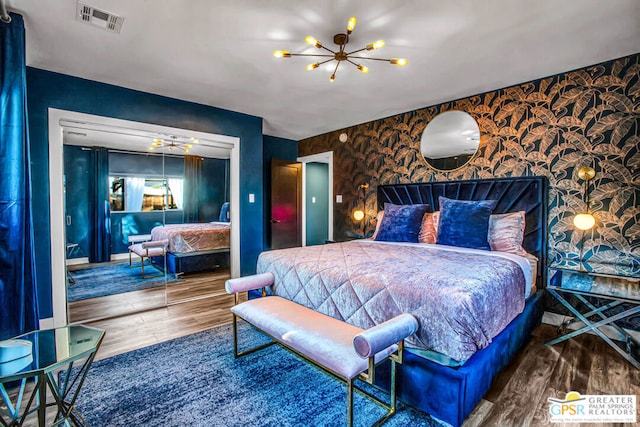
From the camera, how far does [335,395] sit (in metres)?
1.88

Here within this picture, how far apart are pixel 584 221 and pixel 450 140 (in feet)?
5.55

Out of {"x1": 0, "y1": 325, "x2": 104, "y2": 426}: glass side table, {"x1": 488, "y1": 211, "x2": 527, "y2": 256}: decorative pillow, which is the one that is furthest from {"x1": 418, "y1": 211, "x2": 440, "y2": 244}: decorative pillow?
{"x1": 0, "y1": 325, "x2": 104, "y2": 426}: glass side table

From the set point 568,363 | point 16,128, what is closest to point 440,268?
point 568,363

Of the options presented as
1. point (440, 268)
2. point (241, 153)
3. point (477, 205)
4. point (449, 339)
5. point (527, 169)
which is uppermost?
point (241, 153)

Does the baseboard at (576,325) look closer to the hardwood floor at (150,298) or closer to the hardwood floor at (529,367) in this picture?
the hardwood floor at (529,367)

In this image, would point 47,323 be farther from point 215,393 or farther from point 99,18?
point 99,18

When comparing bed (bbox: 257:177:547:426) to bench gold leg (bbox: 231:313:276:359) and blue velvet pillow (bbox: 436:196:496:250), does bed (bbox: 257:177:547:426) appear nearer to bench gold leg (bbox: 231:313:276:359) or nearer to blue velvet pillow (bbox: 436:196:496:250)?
blue velvet pillow (bbox: 436:196:496:250)

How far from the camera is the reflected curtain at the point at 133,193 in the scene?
343cm

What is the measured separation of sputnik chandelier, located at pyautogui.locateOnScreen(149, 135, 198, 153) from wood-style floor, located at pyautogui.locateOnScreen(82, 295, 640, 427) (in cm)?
197

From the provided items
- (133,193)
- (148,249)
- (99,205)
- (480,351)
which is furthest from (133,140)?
(480,351)

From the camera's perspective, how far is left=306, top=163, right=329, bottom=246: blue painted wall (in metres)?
6.93

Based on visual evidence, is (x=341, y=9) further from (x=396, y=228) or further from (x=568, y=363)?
(x=568, y=363)

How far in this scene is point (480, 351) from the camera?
68.6 inches

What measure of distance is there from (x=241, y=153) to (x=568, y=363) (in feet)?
13.9
